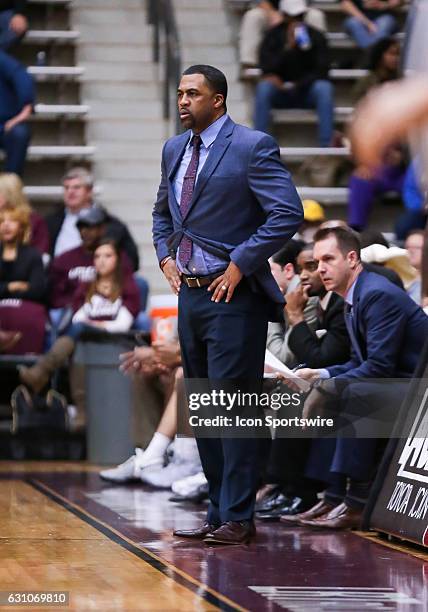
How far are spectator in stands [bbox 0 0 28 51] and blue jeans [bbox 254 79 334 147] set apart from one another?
2451 mm

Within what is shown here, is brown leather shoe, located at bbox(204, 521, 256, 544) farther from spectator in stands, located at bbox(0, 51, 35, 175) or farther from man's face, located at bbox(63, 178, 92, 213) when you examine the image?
spectator in stands, located at bbox(0, 51, 35, 175)

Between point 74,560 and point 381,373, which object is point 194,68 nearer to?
point 381,373

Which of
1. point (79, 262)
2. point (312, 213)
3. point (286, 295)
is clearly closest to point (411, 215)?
point (312, 213)

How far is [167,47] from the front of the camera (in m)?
13.8

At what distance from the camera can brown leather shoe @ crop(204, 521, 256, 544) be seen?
A: 6211mm

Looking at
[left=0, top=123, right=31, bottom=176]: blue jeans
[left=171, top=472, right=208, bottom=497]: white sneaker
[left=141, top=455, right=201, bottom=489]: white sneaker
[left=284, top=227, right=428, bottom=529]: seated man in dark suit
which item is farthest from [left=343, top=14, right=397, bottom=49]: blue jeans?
[left=284, top=227, right=428, bottom=529]: seated man in dark suit

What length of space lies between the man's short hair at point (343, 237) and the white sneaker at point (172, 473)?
220 cm

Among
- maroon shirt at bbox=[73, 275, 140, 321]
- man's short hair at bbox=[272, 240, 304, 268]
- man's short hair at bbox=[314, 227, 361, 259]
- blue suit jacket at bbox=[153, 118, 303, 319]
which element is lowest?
maroon shirt at bbox=[73, 275, 140, 321]

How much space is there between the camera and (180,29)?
15.3 meters

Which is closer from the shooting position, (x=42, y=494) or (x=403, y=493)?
(x=403, y=493)

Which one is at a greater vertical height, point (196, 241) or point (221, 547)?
point (196, 241)

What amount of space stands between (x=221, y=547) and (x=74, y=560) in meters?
0.77

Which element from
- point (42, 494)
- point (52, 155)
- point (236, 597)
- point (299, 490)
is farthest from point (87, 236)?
point (236, 597)

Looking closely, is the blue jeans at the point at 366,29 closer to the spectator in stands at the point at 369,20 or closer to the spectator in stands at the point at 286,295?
the spectator in stands at the point at 369,20
